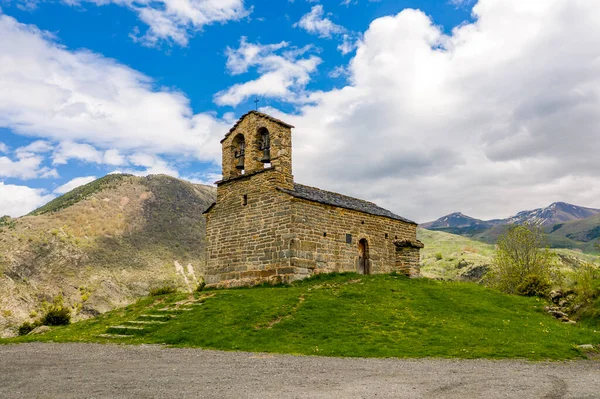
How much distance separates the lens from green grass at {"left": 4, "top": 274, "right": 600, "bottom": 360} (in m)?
13.6

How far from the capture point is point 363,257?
28.1 m

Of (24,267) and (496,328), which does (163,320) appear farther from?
(24,267)

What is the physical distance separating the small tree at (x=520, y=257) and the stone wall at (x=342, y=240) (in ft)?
24.0

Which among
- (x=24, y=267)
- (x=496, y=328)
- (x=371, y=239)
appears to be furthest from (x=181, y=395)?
(x=24, y=267)

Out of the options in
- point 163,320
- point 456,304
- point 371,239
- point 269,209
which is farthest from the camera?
point 371,239

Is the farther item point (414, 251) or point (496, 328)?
point (414, 251)

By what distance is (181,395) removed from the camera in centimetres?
777

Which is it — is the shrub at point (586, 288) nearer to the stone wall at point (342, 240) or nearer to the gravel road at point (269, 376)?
the gravel road at point (269, 376)

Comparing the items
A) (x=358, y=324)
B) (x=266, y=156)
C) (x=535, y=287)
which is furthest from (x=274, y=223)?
(x=535, y=287)

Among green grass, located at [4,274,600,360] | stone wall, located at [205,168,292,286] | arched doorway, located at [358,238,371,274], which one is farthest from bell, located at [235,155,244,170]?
arched doorway, located at [358,238,371,274]

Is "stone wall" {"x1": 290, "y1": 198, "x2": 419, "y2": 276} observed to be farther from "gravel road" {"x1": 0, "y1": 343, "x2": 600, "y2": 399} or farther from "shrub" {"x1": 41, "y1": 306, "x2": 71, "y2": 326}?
"shrub" {"x1": 41, "y1": 306, "x2": 71, "y2": 326}

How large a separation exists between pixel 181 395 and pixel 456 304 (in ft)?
49.3

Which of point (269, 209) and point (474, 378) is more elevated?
point (269, 209)

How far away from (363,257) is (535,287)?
32.8ft
